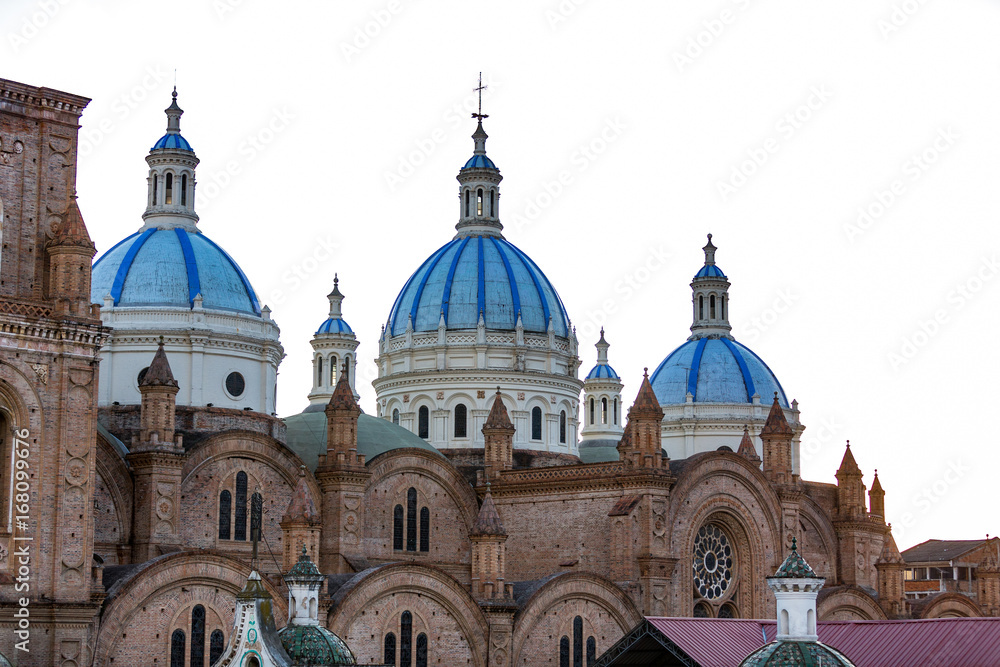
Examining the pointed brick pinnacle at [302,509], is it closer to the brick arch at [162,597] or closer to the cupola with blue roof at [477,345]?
the brick arch at [162,597]

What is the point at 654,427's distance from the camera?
5912 centimetres

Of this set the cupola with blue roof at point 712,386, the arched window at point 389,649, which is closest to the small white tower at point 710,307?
the cupola with blue roof at point 712,386

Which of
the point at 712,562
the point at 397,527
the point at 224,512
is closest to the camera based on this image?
the point at 224,512

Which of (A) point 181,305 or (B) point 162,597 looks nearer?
(B) point 162,597

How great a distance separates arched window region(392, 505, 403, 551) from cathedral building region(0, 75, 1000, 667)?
0.21m

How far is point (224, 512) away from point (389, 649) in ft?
24.8

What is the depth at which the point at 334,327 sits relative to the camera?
7031 cm

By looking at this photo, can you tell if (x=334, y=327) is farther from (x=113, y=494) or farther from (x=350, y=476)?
(x=113, y=494)

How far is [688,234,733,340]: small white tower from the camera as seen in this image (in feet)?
283

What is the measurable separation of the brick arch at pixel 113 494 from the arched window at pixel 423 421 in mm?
22892

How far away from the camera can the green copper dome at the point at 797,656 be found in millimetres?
29875

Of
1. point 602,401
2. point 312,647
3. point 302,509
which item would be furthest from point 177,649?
point 602,401

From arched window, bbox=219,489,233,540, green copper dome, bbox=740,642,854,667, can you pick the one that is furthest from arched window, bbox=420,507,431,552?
green copper dome, bbox=740,642,854,667

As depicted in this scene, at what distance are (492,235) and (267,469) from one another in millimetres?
23491
